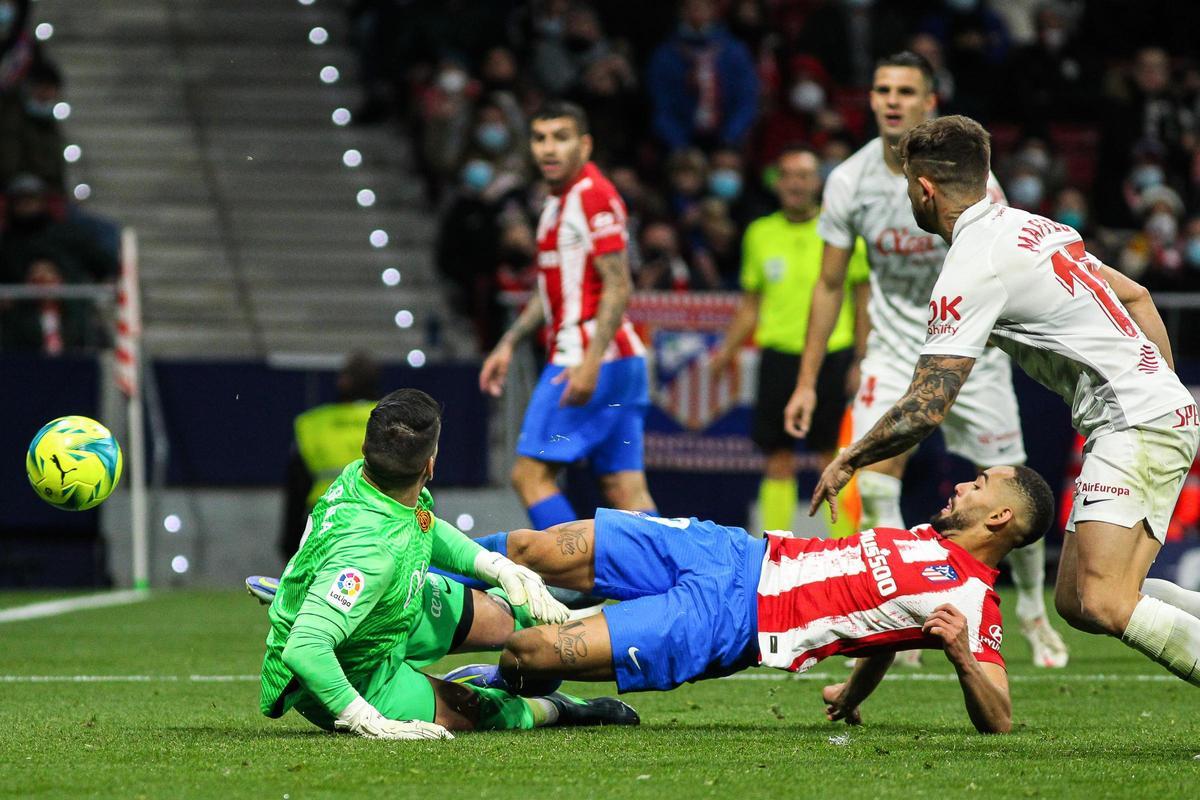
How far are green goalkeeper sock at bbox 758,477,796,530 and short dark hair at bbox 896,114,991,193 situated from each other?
4511 millimetres

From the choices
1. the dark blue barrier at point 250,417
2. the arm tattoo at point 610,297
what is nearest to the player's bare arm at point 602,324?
the arm tattoo at point 610,297

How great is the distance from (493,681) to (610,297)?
9.45 ft

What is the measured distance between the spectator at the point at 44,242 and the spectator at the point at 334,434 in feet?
10.1

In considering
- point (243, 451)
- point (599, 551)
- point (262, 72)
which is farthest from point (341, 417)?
point (262, 72)

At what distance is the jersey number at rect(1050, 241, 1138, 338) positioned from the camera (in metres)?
5.67

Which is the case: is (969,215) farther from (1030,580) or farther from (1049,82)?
(1049,82)

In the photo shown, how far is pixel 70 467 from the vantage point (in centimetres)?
661

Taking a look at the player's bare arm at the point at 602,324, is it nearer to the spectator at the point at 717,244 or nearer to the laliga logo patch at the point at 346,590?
the laliga logo patch at the point at 346,590

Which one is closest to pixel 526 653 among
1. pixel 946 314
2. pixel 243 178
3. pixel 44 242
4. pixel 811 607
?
pixel 811 607

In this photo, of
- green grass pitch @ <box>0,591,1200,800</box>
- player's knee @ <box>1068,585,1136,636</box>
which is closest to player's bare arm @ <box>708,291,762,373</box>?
green grass pitch @ <box>0,591,1200,800</box>

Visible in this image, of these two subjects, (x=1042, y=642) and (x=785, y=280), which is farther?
(x=785, y=280)

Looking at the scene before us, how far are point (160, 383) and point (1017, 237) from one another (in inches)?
343

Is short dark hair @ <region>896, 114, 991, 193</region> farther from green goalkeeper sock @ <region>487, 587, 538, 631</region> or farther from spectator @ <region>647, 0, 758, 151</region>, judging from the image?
spectator @ <region>647, 0, 758, 151</region>

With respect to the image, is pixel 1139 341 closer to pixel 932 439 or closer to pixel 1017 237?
pixel 1017 237
